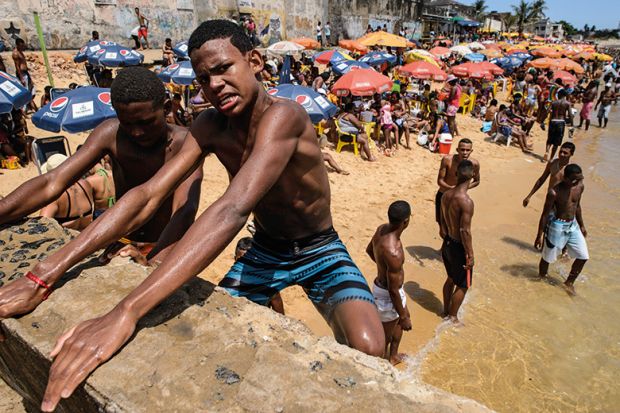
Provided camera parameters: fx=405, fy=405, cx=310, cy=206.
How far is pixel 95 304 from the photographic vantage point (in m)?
1.76

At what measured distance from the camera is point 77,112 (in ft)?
20.5

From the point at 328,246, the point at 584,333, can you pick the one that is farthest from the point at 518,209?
the point at 328,246

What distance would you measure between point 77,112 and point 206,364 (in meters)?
6.12

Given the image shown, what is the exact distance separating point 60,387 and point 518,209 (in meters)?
9.25

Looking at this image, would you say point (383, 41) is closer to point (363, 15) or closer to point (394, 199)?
point (394, 199)

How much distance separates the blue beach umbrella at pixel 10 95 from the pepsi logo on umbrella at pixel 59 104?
671 millimetres

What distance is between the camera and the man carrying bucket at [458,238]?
4.51 meters

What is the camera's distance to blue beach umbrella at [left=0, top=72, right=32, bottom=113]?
252 inches

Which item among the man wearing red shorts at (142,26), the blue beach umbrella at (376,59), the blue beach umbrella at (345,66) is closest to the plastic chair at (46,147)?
the blue beach umbrella at (345,66)

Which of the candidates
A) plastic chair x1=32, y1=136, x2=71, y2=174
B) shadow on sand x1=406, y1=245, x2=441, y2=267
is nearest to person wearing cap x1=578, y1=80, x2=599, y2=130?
shadow on sand x1=406, y1=245, x2=441, y2=267

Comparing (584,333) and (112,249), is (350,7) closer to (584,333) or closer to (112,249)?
(584,333)

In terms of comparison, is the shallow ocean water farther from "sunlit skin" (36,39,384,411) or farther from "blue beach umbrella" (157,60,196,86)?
"blue beach umbrella" (157,60,196,86)

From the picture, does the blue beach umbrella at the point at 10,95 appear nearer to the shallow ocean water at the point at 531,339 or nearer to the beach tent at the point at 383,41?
the shallow ocean water at the point at 531,339

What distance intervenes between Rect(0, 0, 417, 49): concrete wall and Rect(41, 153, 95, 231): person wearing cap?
14.2 metres
